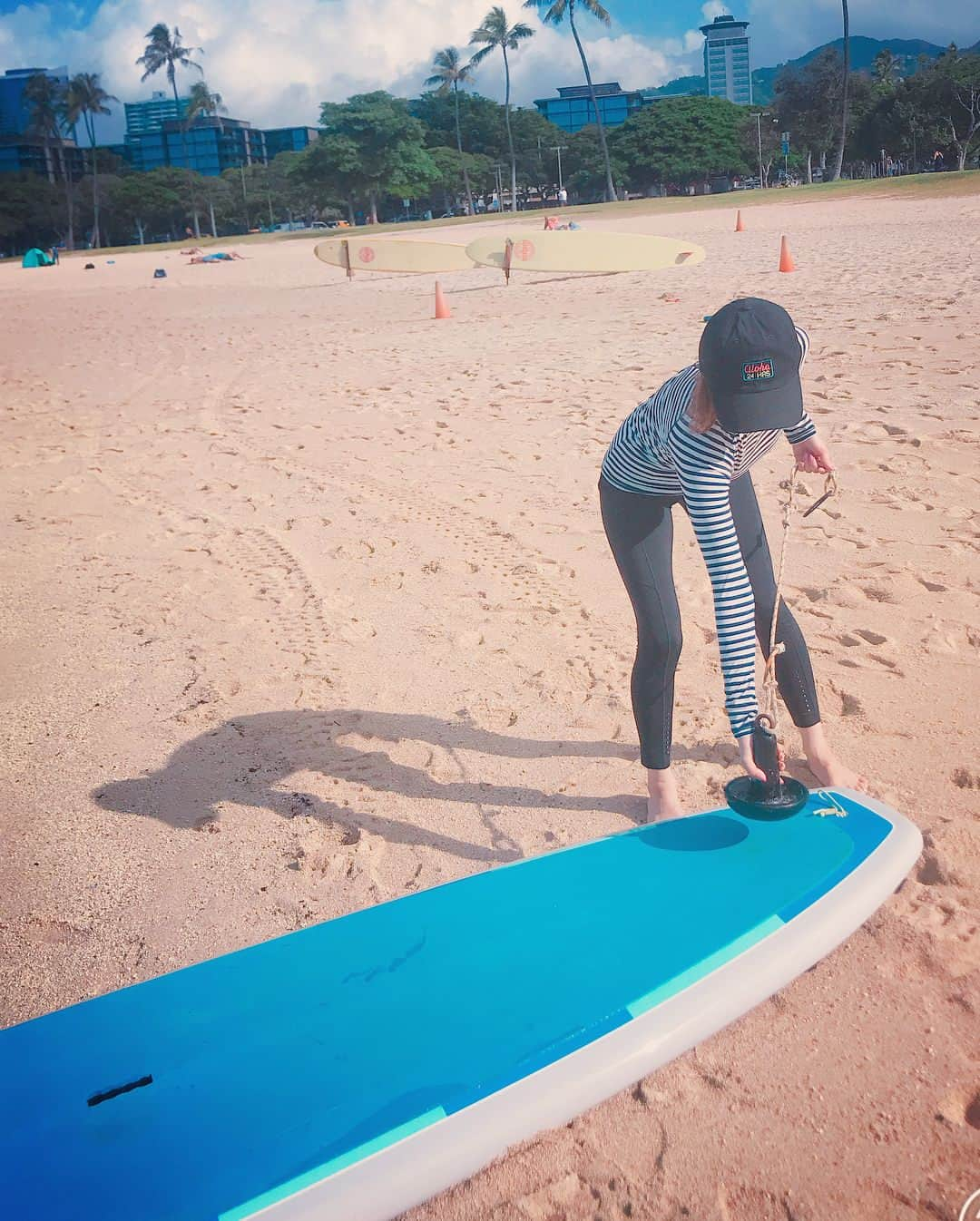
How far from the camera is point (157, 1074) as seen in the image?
6.68 ft

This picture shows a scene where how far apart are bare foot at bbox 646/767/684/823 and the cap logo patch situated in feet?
4.02

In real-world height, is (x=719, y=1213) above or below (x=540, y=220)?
below

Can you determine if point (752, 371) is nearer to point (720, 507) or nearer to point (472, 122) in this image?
point (720, 507)

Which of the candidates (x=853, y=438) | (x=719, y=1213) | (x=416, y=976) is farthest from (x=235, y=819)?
(x=853, y=438)

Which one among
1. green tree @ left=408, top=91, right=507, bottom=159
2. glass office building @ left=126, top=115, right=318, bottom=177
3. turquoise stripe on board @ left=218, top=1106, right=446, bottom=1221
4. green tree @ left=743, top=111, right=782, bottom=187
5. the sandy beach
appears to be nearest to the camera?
turquoise stripe on board @ left=218, top=1106, right=446, bottom=1221

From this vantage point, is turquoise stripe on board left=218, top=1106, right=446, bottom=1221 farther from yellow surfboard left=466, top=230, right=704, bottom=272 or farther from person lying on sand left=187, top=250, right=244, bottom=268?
person lying on sand left=187, top=250, right=244, bottom=268

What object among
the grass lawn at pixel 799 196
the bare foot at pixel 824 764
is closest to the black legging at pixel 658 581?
the bare foot at pixel 824 764

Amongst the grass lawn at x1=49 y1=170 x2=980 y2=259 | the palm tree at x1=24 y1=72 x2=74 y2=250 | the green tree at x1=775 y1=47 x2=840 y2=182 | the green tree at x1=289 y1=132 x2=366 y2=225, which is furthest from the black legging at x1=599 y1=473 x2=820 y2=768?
the palm tree at x1=24 y1=72 x2=74 y2=250

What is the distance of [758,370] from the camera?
6.76 feet

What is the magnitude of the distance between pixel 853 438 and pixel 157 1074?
544 centimetres

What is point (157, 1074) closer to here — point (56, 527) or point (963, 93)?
point (56, 527)

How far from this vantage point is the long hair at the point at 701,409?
219 centimetres

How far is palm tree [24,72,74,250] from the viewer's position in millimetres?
62062

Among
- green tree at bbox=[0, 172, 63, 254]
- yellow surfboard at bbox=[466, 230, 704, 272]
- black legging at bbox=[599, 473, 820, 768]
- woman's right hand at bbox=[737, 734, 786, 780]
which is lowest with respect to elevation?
woman's right hand at bbox=[737, 734, 786, 780]
